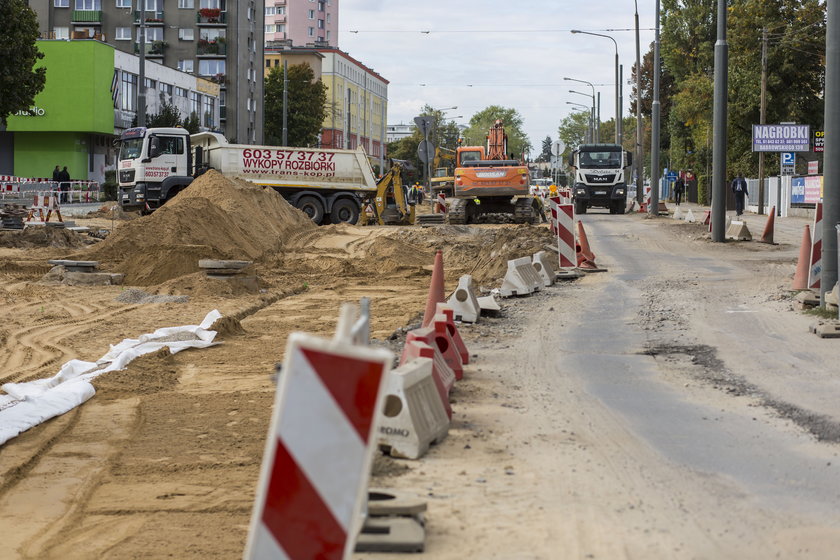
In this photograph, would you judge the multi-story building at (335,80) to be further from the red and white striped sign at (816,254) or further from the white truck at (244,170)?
the red and white striped sign at (816,254)

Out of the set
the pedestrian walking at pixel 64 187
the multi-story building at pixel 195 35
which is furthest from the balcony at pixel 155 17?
the pedestrian walking at pixel 64 187

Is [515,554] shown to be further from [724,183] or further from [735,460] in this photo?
[724,183]

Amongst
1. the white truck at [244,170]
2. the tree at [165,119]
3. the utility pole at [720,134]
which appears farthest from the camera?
the tree at [165,119]

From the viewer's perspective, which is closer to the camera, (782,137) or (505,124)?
(782,137)

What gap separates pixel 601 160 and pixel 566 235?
29.9 meters

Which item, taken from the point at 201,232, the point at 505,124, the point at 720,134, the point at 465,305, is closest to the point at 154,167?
the point at 201,232

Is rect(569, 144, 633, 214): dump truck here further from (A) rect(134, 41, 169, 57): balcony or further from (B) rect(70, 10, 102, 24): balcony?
(A) rect(134, 41, 169, 57): balcony

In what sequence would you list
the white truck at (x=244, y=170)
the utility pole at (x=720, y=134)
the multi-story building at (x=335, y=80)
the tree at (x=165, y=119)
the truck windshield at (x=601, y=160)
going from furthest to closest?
the multi-story building at (x=335, y=80) < the tree at (x=165, y=119) < the truck windshield at (x=601, y=160) < the white truck at (x=244, y=170) < the utility pole at (x=720, y=134)

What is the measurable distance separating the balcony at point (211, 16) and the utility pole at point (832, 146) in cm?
8031

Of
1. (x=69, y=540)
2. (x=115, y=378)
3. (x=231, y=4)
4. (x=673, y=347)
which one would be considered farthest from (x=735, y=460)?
(x=231, y=4)

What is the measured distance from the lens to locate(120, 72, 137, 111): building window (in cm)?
6419

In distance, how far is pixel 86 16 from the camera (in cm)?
8575

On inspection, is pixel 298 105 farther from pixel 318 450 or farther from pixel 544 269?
pixel 318 450

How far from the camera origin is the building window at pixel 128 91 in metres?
64.2
